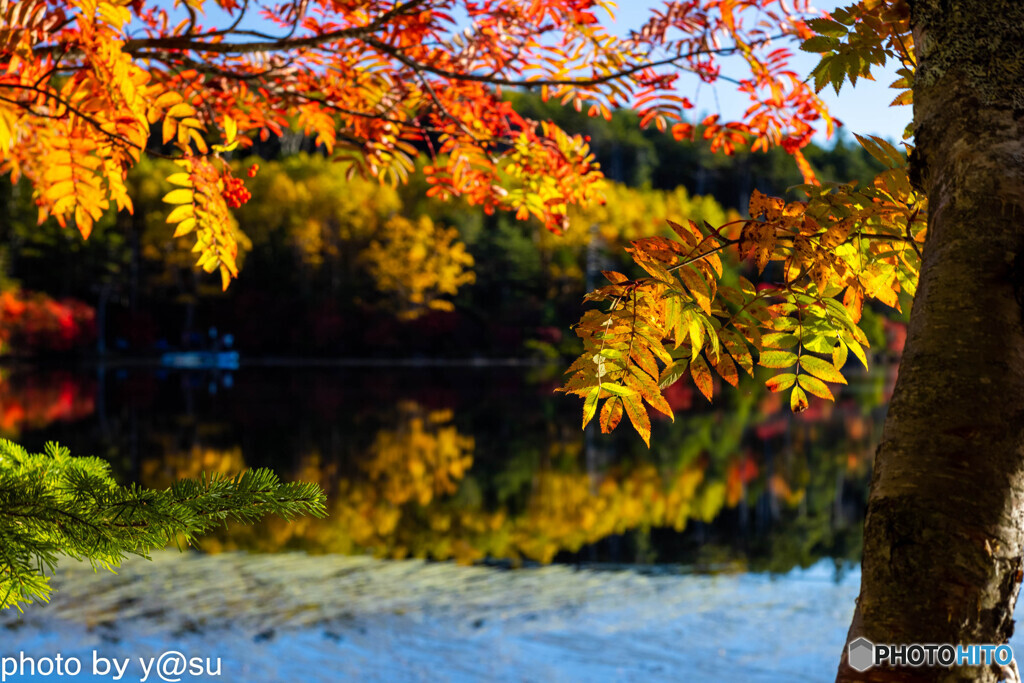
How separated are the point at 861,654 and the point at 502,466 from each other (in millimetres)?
11279

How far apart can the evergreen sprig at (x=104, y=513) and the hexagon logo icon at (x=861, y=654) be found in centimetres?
76

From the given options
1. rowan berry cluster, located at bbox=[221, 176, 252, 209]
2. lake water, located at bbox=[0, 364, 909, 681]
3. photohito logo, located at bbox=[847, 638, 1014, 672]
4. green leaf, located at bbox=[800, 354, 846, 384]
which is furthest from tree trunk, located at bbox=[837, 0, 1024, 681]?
lake water, located at bbox=[0, 364, 909, 681]

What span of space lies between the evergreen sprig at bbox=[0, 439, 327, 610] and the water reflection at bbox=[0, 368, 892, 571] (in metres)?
5.63

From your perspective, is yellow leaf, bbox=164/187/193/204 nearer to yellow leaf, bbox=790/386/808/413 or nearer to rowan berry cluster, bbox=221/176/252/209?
rowan berry cluster, bbox=221/176/252/209

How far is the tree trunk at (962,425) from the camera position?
84 centimetres

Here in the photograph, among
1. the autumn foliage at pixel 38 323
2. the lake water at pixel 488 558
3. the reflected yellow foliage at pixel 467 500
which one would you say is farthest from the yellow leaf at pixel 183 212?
the autumn foliage at pixel 38 323

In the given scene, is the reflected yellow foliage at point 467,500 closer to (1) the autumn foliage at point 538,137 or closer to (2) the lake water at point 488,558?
(2) the lake water at point 488,558

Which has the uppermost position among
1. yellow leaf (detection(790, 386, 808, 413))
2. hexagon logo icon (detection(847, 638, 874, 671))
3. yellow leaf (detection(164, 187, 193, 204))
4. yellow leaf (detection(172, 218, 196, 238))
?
yellow leaf (detection(164, 187, 193, 204))

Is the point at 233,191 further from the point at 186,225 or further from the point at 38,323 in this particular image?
the point at 38,323

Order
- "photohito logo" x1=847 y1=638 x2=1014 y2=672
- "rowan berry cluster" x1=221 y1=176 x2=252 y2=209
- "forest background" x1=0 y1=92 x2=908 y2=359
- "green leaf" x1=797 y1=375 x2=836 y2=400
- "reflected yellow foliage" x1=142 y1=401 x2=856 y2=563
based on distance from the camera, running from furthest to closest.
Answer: "forest background" x1=0 y1=92 x2=908 y2=359 → "reflected yellow foliage" x1=142 y1=401 x2=856 y2=563 → "rowan berry cluster" x1=221 y1=176 x2=252 y2=209 → "green leaf" x1=797 y1=375 x2=836 y2=400 → "photohito logo" x1=847 y1=638 x2=1014 y2=672

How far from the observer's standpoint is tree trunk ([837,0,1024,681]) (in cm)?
84

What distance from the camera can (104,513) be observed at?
123 cm

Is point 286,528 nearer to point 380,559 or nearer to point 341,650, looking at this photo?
point 380,559

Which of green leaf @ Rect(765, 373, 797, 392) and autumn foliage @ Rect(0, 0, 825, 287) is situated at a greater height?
autumn foliage @ Rect(0, 0, 825, 287)
